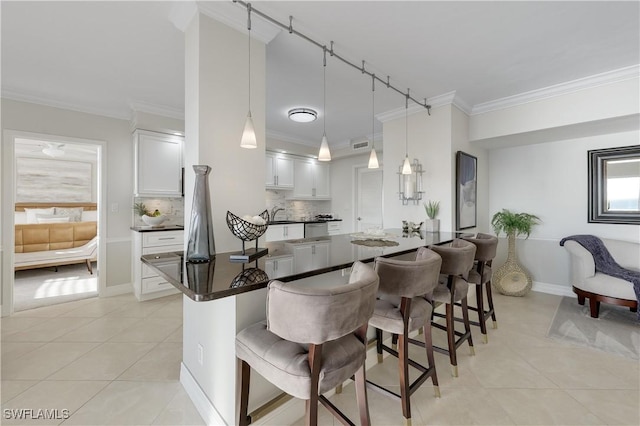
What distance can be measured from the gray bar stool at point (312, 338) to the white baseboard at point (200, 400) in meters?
0.57

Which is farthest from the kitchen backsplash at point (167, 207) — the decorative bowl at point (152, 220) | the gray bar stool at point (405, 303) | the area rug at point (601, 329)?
the area rug at point (601, 329)

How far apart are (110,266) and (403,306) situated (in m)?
4.24

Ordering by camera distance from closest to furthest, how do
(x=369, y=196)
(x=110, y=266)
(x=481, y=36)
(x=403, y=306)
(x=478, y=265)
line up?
(x=403, y=306), (x=481, y=36), (x=478, y=265), (x=110, y=266), (x=369, y=196)

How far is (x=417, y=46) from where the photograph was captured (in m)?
2.37

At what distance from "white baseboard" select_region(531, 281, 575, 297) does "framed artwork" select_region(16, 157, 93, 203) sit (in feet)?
28.7

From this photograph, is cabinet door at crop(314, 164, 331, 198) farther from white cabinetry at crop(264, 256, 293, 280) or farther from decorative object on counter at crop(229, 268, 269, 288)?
decorative object on counter at crop(229, 268, 269, 288)

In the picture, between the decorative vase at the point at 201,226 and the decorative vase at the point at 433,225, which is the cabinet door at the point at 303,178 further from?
the decorative vase at the point at 201,226

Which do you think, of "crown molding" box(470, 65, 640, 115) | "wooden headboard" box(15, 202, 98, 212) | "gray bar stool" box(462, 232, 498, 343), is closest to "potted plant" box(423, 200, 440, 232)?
"gray bar stool" box(462, 232, 498, 343)

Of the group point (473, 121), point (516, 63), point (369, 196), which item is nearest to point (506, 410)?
point (516, 63)

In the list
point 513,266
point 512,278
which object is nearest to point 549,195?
point 513,266

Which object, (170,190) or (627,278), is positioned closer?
(627,278)

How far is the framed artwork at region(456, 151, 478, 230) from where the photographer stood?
3.52 m

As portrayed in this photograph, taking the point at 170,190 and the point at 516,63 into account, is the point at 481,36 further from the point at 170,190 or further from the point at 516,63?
the point at 170,190

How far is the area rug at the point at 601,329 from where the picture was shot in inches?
99.4
